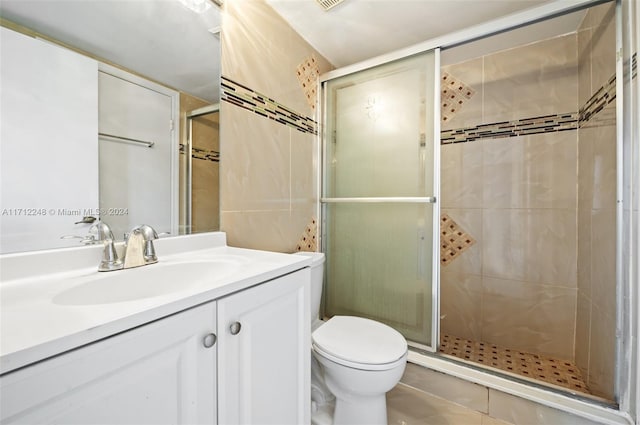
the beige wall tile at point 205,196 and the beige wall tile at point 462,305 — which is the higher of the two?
the beige wall tile at point 205,196

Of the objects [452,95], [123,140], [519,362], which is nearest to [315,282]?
[123,140]

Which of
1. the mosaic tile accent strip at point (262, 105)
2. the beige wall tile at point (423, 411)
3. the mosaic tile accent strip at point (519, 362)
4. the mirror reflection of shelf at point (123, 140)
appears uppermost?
the mosaic tile accent strip at point (262, 105)

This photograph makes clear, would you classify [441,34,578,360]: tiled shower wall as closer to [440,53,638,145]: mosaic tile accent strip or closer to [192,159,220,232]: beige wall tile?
[440,53,638,145]: mosaic tile accent strip

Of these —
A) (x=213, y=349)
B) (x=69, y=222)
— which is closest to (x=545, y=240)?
(x=213, y=349)

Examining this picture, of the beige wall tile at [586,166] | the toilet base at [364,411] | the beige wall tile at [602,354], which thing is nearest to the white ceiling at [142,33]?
the toilet base at [364,411]

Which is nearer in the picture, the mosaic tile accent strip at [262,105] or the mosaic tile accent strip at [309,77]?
the mosaic tile accent strip at [262,105]

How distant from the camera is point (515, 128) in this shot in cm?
191

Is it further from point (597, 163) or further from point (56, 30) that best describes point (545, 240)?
point (56, 30)

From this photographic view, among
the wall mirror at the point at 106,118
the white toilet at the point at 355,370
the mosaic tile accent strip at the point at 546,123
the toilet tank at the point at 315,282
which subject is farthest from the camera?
the toilet tank at the point at 315,282

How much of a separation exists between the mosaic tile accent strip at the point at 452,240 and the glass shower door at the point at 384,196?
0.69 m

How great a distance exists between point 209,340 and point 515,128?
227 cm

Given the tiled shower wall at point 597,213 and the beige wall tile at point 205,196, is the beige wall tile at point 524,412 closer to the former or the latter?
the tiled shower wall at point 597,213

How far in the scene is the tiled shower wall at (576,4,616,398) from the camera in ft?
4.12

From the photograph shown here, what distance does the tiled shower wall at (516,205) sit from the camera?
1.78m
